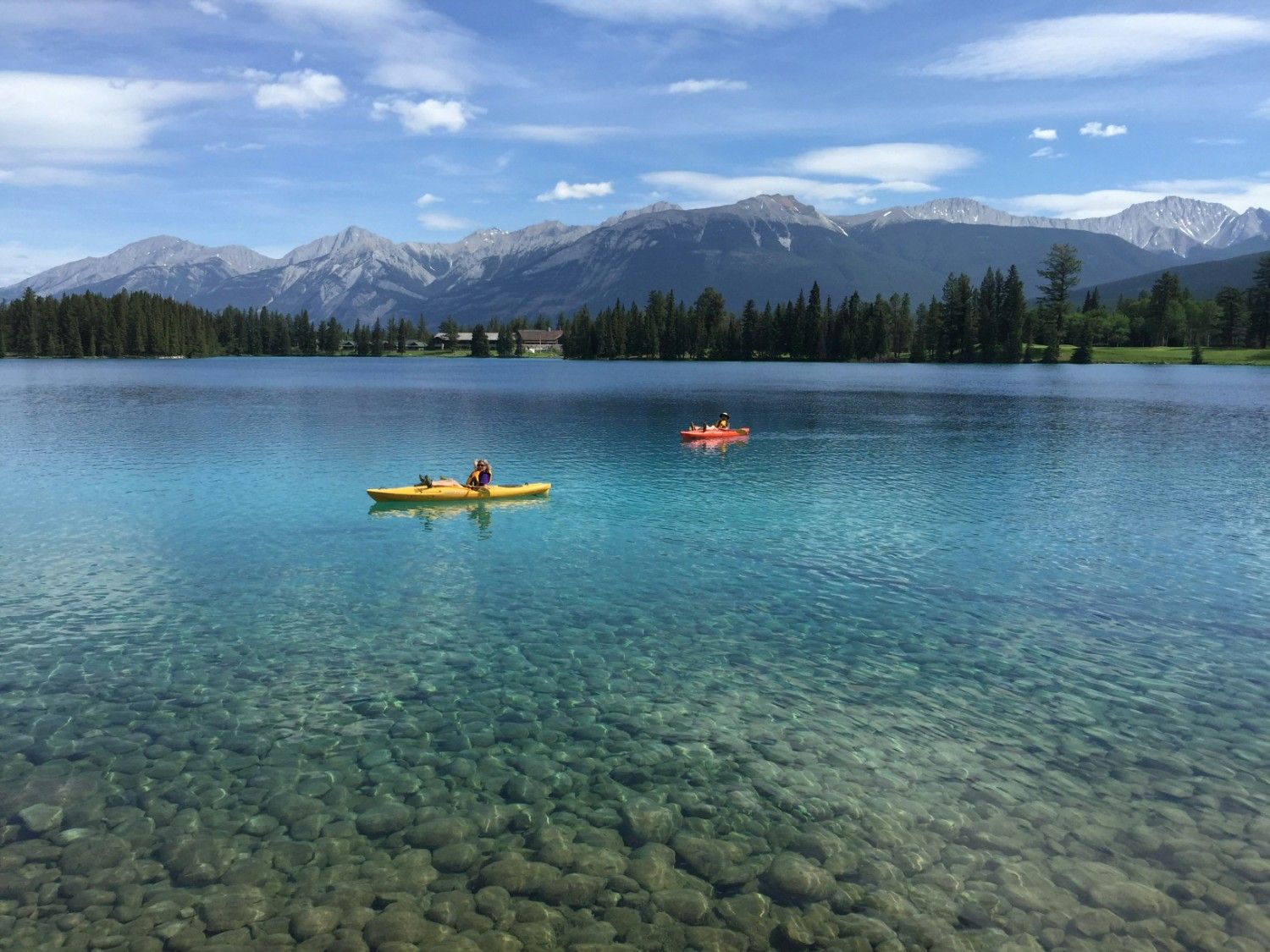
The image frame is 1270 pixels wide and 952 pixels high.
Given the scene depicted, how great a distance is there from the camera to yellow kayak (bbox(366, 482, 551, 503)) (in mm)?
41031

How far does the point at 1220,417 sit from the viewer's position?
88.6 meters

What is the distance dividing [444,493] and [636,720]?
2630 cm

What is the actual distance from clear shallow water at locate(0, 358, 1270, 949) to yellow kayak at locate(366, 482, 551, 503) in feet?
3.53

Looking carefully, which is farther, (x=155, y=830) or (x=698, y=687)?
(x=698, y=687)

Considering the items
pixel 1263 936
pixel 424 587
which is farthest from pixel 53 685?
pixel 1263 936

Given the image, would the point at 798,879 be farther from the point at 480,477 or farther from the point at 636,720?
the point at 480,477

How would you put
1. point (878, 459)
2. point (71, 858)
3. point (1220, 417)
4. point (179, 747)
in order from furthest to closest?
point (1220, 417), point (878, 459), point (179, 747), point (71, 858)

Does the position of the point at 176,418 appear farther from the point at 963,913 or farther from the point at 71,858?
the point at 963,913

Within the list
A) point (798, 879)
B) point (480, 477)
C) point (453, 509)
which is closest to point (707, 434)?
point (480, 477)

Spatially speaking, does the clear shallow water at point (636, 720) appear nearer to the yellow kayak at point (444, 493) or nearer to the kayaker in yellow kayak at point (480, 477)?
the yellow kayak at point (444, 493)

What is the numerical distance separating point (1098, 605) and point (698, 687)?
46.9ft

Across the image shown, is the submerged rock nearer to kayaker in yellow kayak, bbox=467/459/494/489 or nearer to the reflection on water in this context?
the reflection on water

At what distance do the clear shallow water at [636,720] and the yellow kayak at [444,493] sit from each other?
3.53ft

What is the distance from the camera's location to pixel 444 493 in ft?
136
